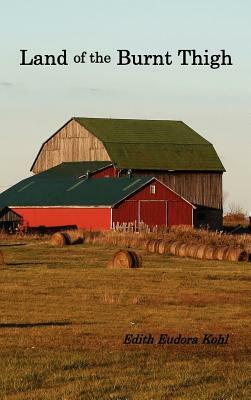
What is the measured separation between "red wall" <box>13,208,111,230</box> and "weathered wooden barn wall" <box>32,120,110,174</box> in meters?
11.0

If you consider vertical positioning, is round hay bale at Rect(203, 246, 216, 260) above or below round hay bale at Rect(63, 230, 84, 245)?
below

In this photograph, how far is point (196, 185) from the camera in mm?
93812

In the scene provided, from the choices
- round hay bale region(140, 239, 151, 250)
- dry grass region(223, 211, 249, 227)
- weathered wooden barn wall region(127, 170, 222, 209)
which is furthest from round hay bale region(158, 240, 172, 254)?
dry grass region(223, 211, 249, 227)

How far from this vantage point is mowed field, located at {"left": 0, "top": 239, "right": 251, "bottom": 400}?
15.3 m

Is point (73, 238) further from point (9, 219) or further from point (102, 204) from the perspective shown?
point (9, 219)

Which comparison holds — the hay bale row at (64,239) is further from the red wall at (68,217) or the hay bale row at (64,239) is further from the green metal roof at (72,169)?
the green metal roof at (72,169)

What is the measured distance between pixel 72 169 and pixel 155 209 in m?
14.6

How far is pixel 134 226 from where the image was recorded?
7825 centimetres

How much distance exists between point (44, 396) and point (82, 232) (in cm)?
5200

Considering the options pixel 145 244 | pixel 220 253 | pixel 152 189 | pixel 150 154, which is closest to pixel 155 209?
pixel 152 189

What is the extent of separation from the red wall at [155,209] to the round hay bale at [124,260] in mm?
36887

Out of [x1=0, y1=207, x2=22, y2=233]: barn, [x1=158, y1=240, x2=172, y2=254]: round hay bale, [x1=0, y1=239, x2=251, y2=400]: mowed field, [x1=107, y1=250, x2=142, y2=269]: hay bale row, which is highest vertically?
[x1=0, y1=207, x2=22, y2=233]: barn

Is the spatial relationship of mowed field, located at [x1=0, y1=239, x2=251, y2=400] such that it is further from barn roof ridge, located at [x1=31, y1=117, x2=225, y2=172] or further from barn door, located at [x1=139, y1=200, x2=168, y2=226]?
barn roof ridge, located at [x1=31, y1=117, x2=225, y2=172]

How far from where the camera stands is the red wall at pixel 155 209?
78.5m
